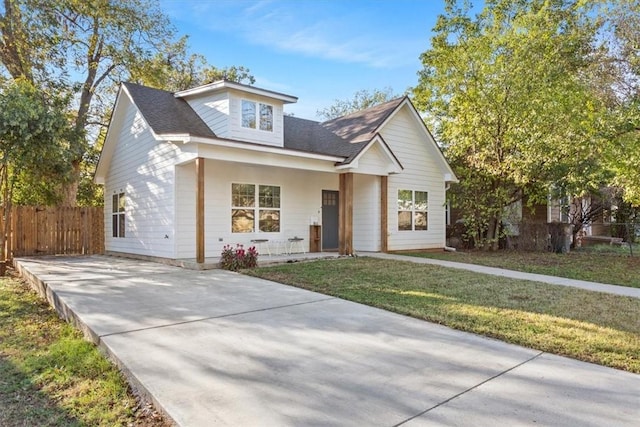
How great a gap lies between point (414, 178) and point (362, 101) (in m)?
22.3

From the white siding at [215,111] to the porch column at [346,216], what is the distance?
3.72 m

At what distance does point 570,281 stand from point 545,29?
1216cm

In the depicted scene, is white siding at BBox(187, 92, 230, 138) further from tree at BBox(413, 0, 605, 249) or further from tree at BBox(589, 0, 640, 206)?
tree at BBox(589, 0, 640, 206)

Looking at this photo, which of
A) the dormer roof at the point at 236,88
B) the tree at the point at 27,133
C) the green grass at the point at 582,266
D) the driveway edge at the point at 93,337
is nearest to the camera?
the driveway edge at the point at 93,337

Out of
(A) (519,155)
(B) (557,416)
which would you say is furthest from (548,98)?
(B) (557,416)

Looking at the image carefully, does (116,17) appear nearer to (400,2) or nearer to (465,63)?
(400,2)

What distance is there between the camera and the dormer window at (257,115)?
1187 cm

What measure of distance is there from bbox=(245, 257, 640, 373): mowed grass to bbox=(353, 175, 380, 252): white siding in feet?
12.2

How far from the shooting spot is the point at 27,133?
10375 millimetres

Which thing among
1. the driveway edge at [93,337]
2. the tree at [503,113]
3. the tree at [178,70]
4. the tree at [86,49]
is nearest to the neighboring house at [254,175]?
the tree at [503,113]

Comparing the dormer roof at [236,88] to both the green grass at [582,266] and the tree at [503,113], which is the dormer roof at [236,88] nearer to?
the tree at [503,113]

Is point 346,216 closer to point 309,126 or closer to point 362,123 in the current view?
point 362,123

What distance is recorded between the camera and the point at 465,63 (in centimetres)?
1405

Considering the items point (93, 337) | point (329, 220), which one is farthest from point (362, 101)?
point (93, 337)
